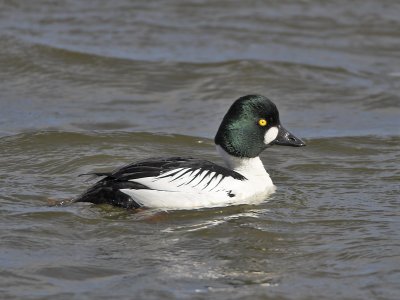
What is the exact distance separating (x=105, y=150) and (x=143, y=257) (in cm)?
395

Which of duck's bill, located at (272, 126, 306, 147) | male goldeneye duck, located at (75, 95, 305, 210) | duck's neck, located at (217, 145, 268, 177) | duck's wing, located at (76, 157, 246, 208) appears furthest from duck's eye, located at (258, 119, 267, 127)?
duck's wing, located at (76, 157, 246, 208)

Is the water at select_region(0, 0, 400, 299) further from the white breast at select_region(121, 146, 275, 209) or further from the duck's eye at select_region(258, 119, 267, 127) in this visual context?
the duck's eye at select_region(258, 119, 267, 127)

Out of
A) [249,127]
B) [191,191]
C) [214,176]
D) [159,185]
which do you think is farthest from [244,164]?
[159,185]

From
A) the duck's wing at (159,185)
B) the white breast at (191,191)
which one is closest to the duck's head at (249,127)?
the white breast at (191,191)

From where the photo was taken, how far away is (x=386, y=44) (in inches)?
685

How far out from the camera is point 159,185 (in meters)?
8.98

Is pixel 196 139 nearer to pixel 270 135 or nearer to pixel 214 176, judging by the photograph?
pixel 270 135

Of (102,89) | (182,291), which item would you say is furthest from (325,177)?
(102,89)

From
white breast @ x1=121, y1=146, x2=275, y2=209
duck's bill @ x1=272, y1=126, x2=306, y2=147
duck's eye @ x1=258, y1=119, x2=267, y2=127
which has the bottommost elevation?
white breast @ x1=121, y1=146, x2=275, y2=209

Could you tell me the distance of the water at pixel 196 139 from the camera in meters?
7.58

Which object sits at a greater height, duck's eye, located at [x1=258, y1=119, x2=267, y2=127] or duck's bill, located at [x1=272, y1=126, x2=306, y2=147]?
duck's eye, located at [x1=258, y1=119, x2=267, y2=127]

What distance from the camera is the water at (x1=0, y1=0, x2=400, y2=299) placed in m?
7.58

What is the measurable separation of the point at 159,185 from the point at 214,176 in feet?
1.88

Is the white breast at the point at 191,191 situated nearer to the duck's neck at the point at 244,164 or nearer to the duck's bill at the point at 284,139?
the duck's neck at the point at 244,164
